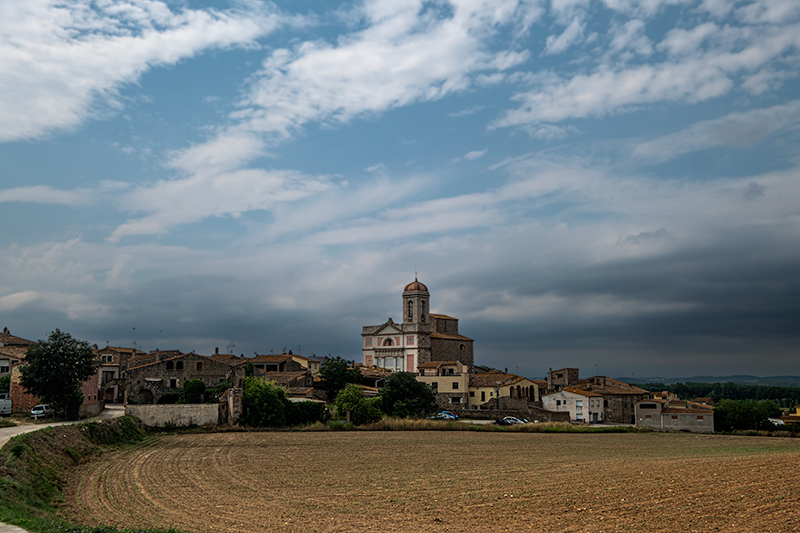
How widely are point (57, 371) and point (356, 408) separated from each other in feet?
82.1

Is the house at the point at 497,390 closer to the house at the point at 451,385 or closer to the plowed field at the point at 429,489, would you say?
the house at the point at 451,385

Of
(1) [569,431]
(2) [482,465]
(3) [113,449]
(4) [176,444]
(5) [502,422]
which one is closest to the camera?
(2) [482,465]

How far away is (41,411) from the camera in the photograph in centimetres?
4841

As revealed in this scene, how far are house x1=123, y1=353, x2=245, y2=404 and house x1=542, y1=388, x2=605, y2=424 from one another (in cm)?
3822

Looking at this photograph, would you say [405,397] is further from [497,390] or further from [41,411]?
[41,411]

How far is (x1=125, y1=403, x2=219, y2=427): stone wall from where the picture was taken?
50219mm

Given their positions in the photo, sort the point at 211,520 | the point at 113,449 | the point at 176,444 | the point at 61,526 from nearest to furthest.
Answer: the point at 61,526, the point at 211,520, the point at 113,449, the point at 176,444

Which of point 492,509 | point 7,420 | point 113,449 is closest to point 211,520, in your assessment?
point 492,509

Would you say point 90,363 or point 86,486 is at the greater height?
point 90,363

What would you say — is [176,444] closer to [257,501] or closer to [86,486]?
[86,486]

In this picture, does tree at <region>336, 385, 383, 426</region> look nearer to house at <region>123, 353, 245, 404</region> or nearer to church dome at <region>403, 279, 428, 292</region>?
→ house at <region>123, 353, 245, 404</region>

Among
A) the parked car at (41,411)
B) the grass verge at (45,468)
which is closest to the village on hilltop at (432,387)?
the parked car at (41,411)

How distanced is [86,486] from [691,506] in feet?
73.9

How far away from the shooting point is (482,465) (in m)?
33.3
